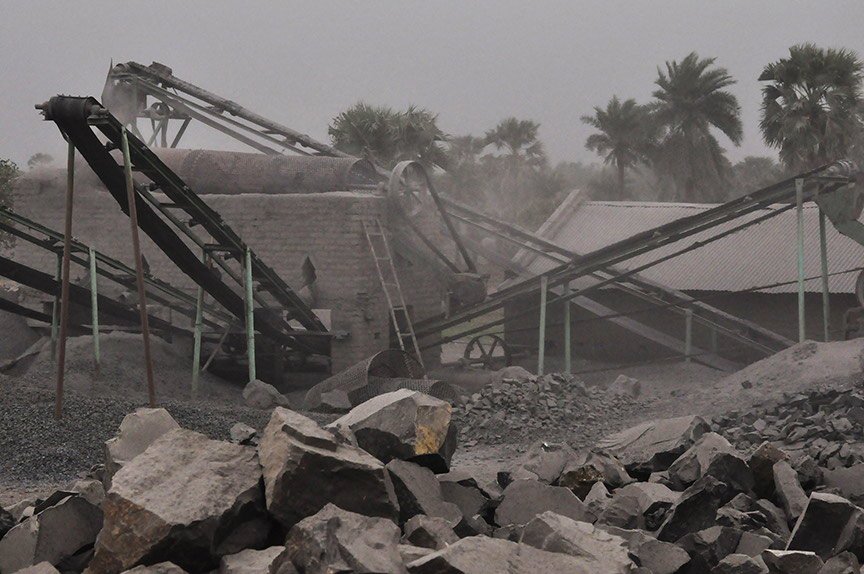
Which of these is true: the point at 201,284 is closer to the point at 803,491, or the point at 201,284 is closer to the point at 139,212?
the point at 139,212

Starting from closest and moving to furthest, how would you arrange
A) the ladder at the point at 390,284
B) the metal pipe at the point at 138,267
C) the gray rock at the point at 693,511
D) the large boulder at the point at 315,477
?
the large boulder at the point at 315,477 → the gray rock at the point at 693,511 → the metal pipe at the point at 138,267 → the ladder at the point at 390,284

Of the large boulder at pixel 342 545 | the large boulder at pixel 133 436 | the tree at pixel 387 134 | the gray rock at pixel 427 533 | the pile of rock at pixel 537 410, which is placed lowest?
the pile of rock at pixel 537 410

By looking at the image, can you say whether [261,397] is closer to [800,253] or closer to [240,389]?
[240,389]

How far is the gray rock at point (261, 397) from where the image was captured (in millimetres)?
13312

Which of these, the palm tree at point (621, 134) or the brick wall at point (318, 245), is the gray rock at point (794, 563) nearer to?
the brick wall at point (318, 245)

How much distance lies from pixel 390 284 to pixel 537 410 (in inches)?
172

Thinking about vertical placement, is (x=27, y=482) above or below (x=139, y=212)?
below

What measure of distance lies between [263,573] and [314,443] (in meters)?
0.87

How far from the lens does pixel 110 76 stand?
66.1ft

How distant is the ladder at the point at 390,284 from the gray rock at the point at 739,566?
412 inches

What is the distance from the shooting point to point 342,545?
4430 millimetres

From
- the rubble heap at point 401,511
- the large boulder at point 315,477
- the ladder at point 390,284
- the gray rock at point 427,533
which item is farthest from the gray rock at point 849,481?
the ladder at point 390,284

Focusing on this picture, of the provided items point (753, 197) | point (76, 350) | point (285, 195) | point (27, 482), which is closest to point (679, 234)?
point (753, 197)

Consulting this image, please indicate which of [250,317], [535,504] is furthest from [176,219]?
[535,504]
